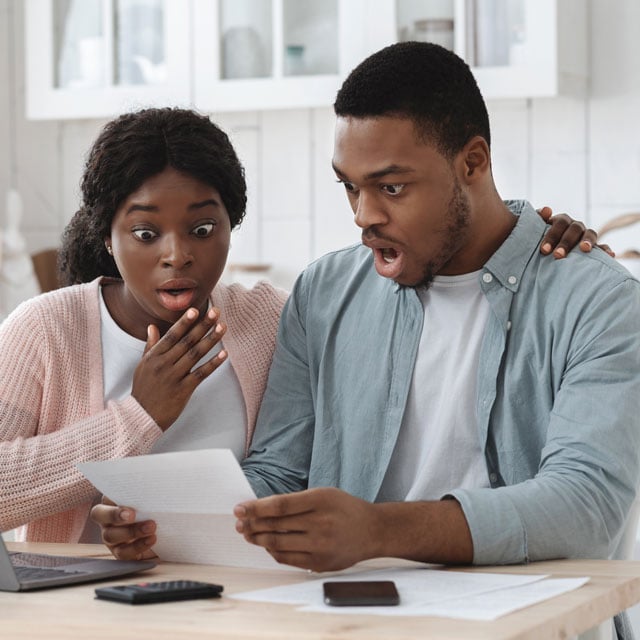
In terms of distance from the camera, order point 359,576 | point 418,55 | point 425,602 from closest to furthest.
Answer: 1. point 425,602
2. point 359,576
3. point 418,55

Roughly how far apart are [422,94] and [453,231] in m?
0.18

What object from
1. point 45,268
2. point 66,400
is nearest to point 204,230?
point 66,400

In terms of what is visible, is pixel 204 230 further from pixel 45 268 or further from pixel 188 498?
pixel 45 268

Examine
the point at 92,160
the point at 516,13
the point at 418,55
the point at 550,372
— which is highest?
the point at 516,13

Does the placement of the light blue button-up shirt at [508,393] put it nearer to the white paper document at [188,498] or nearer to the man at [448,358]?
the man at [448,358]

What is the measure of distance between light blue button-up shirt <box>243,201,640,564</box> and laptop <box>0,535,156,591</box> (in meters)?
0.34

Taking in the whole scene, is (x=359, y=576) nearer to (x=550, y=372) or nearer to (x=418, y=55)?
(x=550, y=372)

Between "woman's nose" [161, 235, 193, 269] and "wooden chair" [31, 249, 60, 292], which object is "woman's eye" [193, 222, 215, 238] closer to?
"woman's nose" [161, 235, 193, 269]

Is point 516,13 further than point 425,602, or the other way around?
point 516,13

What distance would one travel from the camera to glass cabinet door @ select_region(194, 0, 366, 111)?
3.11 m

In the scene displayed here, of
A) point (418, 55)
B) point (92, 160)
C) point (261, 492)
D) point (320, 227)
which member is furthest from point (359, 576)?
point (320, 227)

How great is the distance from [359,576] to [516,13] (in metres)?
1.95

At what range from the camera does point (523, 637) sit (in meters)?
0.99

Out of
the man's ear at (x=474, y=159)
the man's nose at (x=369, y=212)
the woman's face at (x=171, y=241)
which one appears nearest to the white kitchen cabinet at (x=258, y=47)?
the woman's face at (x=171, y=241)
